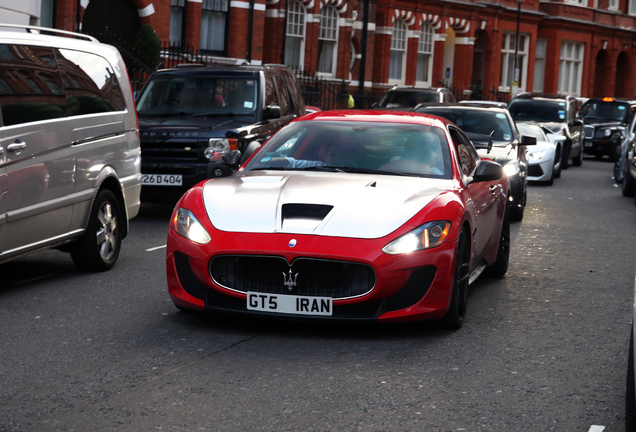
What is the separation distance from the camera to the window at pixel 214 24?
33281 millimetres

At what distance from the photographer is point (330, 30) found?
39.0 metres

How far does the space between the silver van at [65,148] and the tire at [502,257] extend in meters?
3.40

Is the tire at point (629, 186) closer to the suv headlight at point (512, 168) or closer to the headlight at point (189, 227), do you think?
the suv headlight at point (512, 168)

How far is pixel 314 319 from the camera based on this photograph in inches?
237

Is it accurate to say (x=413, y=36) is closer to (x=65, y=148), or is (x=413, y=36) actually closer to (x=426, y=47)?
(x=426, y=47)

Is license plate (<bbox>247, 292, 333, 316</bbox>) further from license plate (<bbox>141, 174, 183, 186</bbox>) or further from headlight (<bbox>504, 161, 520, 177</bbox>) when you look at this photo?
headlight (<bbox>504, 161, 520, 177</bbox>)

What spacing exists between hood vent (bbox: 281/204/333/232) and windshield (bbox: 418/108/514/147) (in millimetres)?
9315

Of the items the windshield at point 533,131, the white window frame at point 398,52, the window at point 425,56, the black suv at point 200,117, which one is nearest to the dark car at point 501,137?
the black suv at point 200,117

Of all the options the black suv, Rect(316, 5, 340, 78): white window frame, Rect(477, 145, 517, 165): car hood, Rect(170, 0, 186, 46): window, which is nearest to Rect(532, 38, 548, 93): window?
Rect(316, 5, 340, 78): white window frame

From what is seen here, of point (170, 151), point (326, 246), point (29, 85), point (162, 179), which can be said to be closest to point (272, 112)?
point (170, 151)

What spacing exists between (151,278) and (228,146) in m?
4.20

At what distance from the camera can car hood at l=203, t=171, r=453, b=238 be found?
6.11 m

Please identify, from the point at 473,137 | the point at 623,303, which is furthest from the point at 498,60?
the point at 623,303

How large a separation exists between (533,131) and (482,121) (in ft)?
19.1
